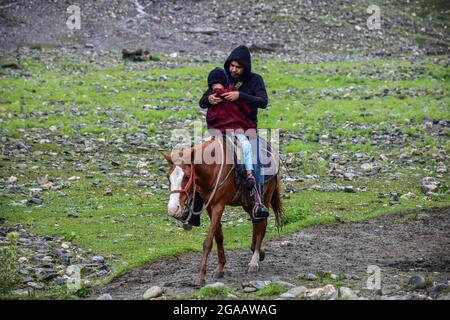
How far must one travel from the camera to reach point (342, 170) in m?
24.1

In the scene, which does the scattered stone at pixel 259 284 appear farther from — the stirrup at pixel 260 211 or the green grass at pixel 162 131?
the green grass at pixel 162 131

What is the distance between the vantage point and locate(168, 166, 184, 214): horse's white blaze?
12.3m

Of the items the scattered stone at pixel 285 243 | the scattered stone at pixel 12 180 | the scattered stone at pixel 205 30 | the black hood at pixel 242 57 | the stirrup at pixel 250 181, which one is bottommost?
the scattered stone at pixel 285 243

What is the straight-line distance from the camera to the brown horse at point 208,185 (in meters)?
12.5

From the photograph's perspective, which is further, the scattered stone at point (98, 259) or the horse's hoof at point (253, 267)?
the scattered stone at point (98, 259)

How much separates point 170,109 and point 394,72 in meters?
15.4

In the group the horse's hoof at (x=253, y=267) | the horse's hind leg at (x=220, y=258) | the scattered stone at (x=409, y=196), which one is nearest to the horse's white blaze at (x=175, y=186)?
Answer: the horse's hind leg at (x=220, y=258)

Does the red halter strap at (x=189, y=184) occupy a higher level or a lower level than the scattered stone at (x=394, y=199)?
higher

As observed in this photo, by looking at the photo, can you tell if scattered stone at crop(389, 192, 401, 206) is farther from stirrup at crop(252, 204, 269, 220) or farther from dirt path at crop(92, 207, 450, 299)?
stirrup at crop(252, 204, 269, 220)
